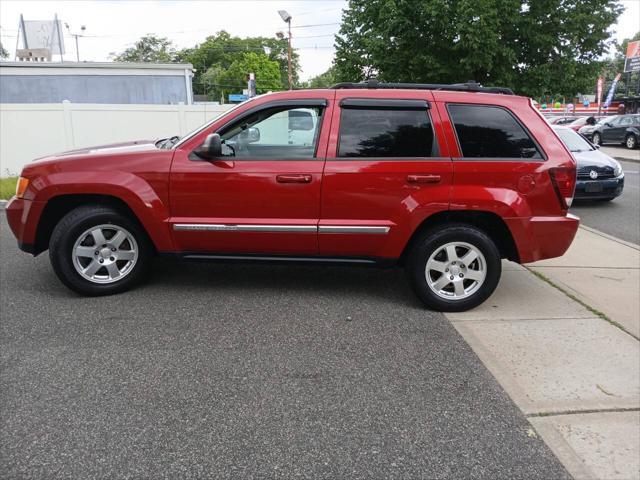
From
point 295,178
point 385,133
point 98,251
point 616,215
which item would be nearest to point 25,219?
point 98,251

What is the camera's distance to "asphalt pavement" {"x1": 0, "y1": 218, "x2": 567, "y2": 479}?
101 inches

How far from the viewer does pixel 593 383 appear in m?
3.40

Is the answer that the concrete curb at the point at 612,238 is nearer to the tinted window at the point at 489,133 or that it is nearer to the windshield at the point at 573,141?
the windshield at the point at 573,141

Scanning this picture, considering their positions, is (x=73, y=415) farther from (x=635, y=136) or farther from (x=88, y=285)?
(x=635, y=136)

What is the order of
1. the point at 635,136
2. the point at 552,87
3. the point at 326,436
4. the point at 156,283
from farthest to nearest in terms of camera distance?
the point at 635,136, the point at 552,87, the point at 156,283, the point at 326,436

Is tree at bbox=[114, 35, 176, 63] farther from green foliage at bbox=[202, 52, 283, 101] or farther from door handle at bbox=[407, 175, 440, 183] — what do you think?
door handle at bbox=[407, 175, 440, 183]

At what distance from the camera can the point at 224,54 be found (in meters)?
90.4

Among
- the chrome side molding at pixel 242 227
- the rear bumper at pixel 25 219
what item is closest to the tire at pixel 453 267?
the chrome side molding at pixel 242 227

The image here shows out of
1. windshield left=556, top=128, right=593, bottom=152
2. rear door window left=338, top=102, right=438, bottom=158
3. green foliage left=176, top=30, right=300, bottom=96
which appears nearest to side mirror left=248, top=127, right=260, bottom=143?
rear door window left=338, top=102, right=438, bottom=158

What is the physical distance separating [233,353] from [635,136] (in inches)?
1075

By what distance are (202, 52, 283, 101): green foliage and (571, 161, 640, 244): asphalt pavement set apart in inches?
2710

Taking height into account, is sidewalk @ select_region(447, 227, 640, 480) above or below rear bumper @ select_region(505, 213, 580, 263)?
below

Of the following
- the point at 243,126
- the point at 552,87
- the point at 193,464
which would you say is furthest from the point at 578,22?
the point at 193,464

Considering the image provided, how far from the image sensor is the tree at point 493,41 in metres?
13.3
